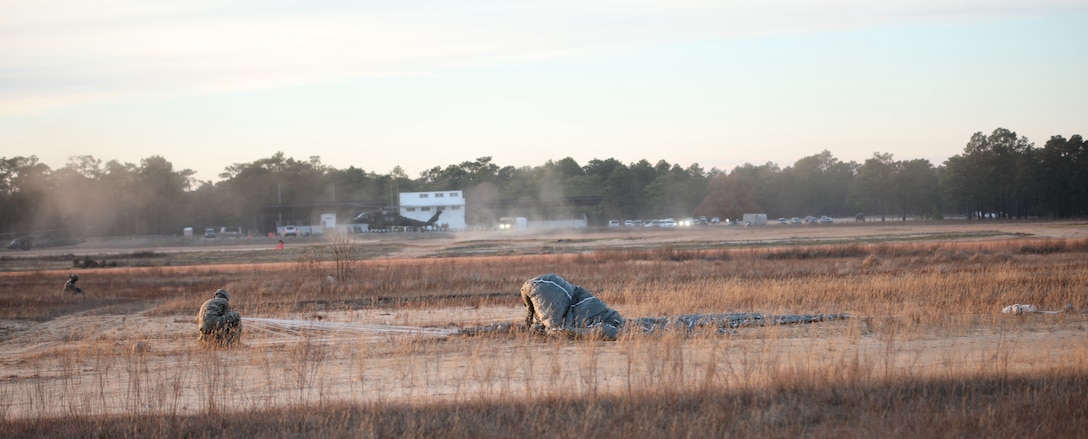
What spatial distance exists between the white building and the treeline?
737 centimetres

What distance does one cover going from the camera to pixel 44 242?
319 ft

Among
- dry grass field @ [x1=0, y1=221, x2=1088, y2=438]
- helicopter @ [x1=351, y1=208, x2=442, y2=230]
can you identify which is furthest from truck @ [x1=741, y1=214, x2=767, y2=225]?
dry grass field @ [x1=0, y1=221, x2=1088, y2=438]

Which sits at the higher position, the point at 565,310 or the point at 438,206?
the point at 438,206

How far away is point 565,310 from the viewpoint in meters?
15.0

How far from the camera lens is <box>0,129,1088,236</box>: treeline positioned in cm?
11694

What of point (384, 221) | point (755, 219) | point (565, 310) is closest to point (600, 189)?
point (755, 219)

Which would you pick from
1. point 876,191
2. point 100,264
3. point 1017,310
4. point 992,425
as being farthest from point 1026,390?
point 876,191

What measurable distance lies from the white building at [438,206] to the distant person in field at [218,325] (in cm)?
10278

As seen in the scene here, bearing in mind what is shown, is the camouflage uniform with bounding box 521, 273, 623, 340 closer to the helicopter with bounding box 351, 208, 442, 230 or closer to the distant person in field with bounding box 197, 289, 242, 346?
the distant person in field with bounding box 197, 289, 242, 346

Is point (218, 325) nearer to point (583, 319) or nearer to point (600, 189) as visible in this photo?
point (583, 319)

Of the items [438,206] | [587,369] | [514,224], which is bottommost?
[587,369]

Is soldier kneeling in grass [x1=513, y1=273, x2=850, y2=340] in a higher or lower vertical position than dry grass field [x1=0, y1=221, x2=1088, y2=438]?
higher

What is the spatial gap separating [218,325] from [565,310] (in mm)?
6068

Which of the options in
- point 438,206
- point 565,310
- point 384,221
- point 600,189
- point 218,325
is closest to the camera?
point 565,310
